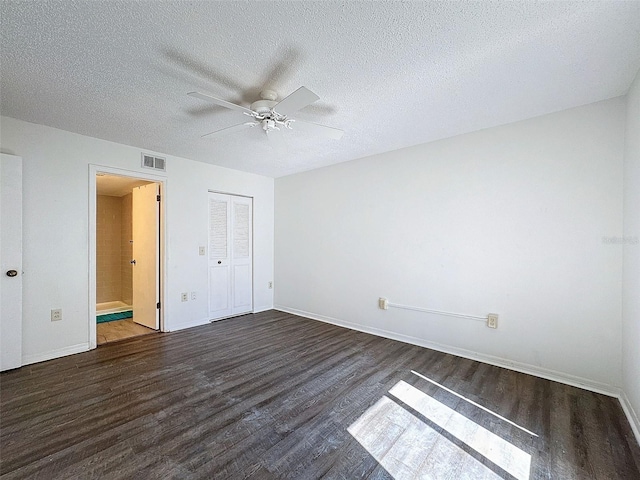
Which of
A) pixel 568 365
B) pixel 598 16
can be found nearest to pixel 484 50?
pixel 598 16

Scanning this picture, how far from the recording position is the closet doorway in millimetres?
4066

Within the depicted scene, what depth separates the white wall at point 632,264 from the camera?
197cm

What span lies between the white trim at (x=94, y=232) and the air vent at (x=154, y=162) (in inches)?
4.4

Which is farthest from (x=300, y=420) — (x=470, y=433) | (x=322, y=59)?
(x=322, y=59)

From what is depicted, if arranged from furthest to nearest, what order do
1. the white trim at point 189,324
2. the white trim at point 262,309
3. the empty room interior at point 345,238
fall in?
→ the white trim at point 262,309 < the white trim at point 189,324 < the empty room interior at point 345,238

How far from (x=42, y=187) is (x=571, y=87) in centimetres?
510

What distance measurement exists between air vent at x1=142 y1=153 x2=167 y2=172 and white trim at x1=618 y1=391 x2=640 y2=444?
5.33 m

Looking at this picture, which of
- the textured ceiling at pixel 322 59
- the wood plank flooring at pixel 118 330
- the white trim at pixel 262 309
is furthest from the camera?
the white trim at pixel 262 309

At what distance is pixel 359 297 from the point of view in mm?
4176

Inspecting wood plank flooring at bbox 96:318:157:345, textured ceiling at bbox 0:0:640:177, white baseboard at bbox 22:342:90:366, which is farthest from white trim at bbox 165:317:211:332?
textured ceiling at bbox 0:0:640:177

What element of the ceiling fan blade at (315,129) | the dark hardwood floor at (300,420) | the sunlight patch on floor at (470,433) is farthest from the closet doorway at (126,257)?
the sunlight patch on floor at (470,433)

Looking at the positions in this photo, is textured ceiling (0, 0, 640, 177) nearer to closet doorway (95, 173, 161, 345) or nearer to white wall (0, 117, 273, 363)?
white wall (0, 117, 273, 363)

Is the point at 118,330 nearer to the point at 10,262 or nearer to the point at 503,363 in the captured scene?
the point at 10,262

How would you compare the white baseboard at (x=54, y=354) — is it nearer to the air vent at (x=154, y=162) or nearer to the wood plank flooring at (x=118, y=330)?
the wood plank flooring at (x=118, y=330)
